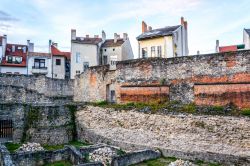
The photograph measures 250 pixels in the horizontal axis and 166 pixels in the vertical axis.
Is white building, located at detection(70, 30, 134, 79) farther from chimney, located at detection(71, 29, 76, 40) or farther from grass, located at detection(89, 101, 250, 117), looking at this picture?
grass, located at detection(89, 101, 250, 117)

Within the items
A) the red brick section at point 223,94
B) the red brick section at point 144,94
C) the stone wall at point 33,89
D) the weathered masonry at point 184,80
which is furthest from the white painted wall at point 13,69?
the red brick section at point 223,94

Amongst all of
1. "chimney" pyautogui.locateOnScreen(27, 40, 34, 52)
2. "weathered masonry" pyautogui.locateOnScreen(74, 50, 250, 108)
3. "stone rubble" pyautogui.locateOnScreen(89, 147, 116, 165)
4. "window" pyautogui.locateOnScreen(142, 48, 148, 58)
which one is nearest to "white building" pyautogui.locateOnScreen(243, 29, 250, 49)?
"window" pyautogui.locateOnScreen(142, 48, 148, 58)

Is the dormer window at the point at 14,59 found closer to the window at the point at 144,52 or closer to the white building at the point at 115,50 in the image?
the white building at the point at 115,50

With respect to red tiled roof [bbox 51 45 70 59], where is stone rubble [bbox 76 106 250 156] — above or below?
below

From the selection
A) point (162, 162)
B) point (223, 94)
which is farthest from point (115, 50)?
point (162, 162)

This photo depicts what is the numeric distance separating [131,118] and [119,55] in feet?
64.3

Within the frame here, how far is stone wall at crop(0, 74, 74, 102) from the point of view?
2806 cm

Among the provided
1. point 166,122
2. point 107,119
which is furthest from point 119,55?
point 166,122

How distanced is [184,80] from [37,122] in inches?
465

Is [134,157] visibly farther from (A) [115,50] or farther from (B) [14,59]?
(B) [14,59]

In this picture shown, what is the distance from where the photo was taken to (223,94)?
58.4ft

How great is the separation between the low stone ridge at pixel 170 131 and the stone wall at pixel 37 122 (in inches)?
66.6

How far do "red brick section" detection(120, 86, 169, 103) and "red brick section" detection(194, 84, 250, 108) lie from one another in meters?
2.52

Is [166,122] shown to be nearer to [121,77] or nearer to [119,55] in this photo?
[121,77]
